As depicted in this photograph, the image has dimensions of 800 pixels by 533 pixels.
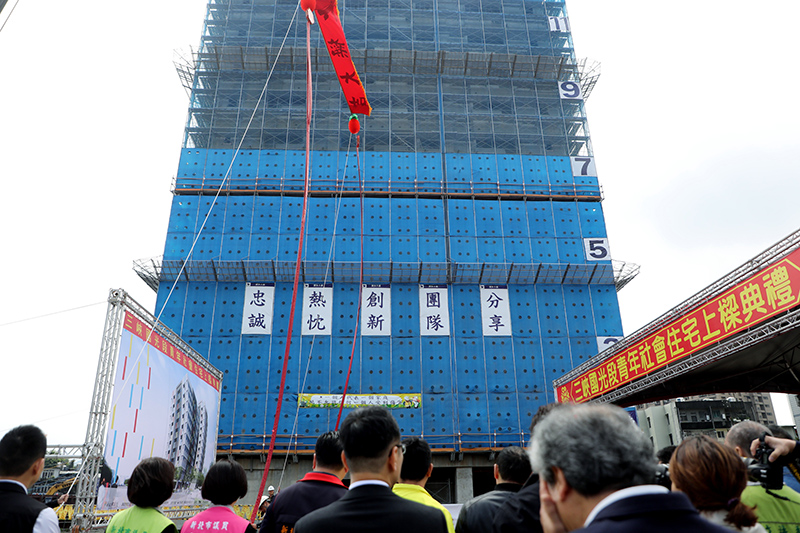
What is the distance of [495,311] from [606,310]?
12.5 feet

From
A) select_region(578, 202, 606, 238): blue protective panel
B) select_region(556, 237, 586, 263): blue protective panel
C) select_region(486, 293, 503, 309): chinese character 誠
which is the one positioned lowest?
select_region(486, 293, 503, 309): chinese character 誠

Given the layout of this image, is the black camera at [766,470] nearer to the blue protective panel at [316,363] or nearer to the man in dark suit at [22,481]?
the man in dark suit at [22,481]

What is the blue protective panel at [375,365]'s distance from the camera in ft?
52.2

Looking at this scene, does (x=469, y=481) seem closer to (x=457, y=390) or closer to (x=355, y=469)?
(x=457, y=390)

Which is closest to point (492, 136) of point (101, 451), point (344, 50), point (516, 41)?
point (516, 41)

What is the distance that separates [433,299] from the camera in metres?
17.2

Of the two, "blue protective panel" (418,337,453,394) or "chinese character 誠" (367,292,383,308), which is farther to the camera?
"chinese character 誠" (367,292,383,308)

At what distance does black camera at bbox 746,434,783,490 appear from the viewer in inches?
78.1

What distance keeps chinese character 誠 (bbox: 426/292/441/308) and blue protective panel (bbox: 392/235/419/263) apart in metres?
1.31

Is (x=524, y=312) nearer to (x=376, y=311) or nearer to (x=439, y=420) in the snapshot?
(x=439, y=420)


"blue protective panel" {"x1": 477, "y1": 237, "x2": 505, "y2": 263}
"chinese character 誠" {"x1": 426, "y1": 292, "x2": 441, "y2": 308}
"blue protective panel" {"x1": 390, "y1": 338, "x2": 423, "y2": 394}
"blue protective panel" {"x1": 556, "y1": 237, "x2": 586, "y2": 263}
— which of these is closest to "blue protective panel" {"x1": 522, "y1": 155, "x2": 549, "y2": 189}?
"blue protective panel" {"x1": 556, "y1": 237, "x2": 586, "y2": 263}

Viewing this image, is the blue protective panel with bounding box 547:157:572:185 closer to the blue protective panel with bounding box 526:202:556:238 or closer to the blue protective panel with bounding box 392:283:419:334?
the blue protective panel with bounding box 526:202:556:238

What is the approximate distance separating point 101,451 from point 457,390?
1131 cm

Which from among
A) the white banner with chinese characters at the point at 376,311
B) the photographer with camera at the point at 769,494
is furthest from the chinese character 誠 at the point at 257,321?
the photographer with camera at the point at 769,494
